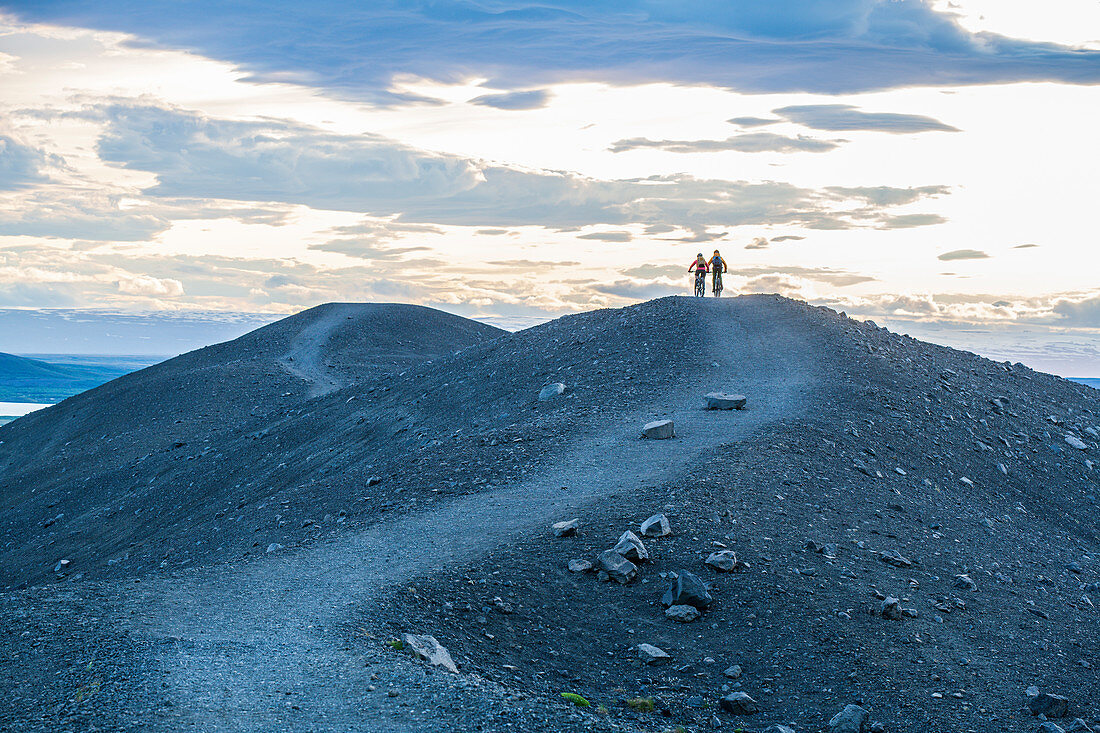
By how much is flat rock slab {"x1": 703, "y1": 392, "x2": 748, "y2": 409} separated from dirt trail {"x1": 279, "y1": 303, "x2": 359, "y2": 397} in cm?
2427

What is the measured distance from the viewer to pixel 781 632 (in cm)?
1235

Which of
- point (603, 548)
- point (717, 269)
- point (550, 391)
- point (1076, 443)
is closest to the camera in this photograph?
point (603, 548)

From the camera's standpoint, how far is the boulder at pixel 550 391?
24217mm

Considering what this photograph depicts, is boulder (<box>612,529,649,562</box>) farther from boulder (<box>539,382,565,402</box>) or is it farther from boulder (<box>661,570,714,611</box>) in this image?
boulder (<box>539,382,565,402</box>)

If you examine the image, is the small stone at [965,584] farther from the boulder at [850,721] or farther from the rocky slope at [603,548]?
the boulder at [850,721]

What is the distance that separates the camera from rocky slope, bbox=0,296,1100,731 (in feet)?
32.7

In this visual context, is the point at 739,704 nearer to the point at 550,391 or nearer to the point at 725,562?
the point at 725,562

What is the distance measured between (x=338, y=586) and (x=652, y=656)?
4.80 m

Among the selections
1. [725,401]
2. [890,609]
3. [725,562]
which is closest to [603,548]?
[725,562]

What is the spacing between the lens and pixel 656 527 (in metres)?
14.5

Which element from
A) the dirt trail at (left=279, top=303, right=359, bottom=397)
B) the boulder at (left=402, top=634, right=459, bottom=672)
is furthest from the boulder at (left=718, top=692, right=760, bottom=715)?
the dirt trail at (left=279, top=303, right=359, bottom=397)

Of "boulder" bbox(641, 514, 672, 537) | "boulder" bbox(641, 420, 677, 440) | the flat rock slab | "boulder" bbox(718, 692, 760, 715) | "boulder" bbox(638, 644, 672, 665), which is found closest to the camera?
"boulder" bbox(718, 692, 760, 715)

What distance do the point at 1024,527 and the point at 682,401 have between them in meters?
8.47

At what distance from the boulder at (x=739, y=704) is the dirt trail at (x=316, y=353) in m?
33.0
